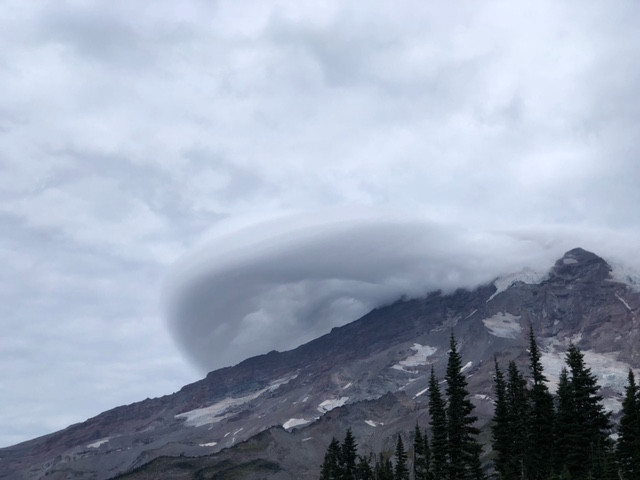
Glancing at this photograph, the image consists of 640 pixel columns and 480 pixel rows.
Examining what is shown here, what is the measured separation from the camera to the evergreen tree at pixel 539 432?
78.1 m

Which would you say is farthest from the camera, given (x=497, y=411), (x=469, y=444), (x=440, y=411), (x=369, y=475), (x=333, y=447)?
(x=369, y=475)

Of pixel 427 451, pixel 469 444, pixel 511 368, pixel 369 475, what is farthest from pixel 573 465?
pixel 369 475

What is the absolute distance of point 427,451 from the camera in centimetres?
10406

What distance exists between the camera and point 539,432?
80.4 meters

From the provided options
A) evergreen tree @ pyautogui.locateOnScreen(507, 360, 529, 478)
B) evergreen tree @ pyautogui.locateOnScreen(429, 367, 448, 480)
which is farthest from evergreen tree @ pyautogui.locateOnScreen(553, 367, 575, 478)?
evergreen tree @ pyautogui.locateOnScreen(429, 367, 448, 480)

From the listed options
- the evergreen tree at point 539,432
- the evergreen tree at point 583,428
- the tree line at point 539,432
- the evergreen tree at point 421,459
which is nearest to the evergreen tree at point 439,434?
the tree line at point 539,432

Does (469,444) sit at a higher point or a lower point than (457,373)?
lower

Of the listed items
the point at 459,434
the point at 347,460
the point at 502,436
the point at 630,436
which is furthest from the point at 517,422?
the point at 347,460

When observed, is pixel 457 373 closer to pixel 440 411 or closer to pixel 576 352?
pixel 440 411

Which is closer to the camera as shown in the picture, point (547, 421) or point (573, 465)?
point (573, 465)

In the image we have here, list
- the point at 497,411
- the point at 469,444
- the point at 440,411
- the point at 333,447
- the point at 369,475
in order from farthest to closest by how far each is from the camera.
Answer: the point at 369,475
the point at 333,447
the point at 497,411
the point at 440,411
the point at 469,444

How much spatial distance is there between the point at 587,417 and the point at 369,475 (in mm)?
50044

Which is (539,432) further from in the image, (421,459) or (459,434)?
(421,459)

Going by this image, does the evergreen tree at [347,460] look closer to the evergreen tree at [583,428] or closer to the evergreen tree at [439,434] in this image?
the evergreen tree at [439,434]
